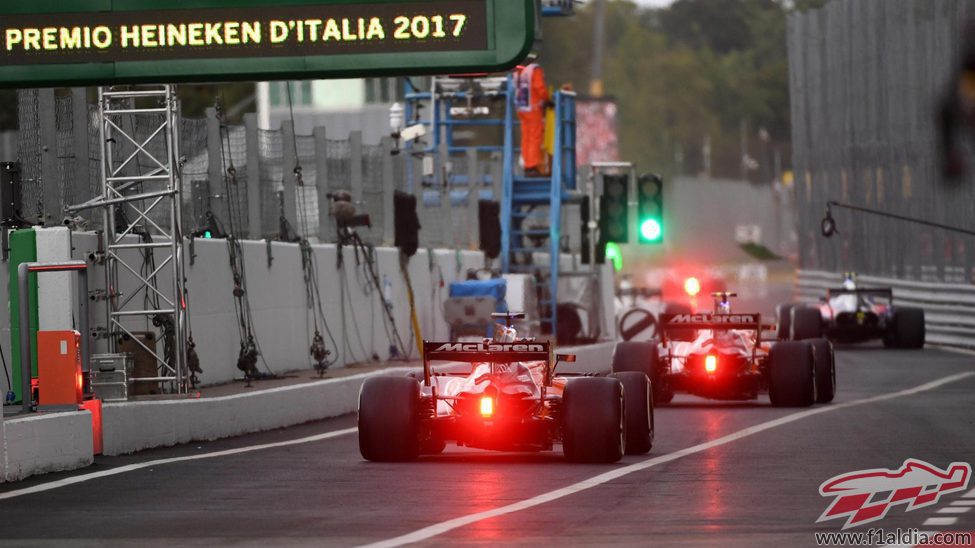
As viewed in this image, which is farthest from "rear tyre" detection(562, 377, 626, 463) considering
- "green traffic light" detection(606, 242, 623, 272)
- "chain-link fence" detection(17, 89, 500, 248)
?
"green traffic light" detection(606, 242, 623, 272)

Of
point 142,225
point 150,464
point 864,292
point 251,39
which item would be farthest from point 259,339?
point 864,292

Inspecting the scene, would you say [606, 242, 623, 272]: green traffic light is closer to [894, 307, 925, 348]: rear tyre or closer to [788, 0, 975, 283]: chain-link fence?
[788, 0, 975, 283]: chain-link fence

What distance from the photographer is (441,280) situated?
39.9 m

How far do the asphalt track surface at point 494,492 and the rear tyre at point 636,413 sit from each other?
0.22 m

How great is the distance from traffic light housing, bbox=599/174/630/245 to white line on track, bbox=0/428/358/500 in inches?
455

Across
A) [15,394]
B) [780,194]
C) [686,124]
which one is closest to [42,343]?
[15,394]

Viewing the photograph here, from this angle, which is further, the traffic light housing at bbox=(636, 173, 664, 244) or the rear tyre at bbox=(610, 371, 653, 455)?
the traffic light housing at bbox=(636, 173, 664, 244)

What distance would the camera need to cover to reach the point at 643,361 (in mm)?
26969

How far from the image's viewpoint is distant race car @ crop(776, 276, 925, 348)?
4525cm

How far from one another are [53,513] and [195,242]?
11.9 meters

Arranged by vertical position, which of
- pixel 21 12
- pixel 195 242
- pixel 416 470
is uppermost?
pixel 21 12

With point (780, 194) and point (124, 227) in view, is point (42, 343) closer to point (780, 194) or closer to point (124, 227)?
point (124, 227)

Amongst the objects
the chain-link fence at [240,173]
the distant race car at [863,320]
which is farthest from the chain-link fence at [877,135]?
the chain-link fence at [240,173]

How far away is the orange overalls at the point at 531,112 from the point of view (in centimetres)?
4275
